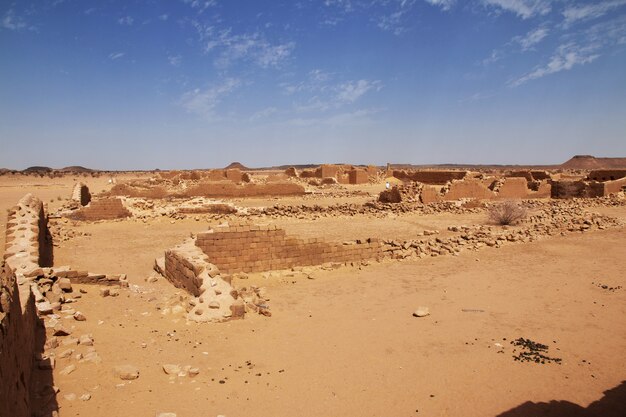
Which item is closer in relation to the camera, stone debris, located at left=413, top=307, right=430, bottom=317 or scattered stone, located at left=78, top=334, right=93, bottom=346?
scattered stone, located at left=78, top=334, right=93, bottom=346

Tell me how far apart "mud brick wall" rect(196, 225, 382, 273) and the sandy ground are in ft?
1.92

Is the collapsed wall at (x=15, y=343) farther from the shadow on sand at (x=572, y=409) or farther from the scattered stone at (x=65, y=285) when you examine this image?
the shadow on sand at (x=572, y=409)

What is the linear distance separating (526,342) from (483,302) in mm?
1828

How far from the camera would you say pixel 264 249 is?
32.7 ft

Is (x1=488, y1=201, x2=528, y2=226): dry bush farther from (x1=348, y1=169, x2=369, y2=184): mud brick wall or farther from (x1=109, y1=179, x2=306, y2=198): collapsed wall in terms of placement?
(x1=348, y1=169, x2=369, y2=184): mud brick wall

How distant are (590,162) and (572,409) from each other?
117 m

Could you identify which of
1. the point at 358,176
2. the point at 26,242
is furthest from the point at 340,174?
the point at 26,242

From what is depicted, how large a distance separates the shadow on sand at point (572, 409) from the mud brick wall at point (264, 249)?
21.1 feet

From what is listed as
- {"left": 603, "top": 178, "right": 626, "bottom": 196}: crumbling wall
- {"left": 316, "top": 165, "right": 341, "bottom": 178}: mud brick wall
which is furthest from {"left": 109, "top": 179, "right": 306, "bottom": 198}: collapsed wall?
{"left": 603, "top": 178, "right": 626, "bottom": 196}: crumbling wall

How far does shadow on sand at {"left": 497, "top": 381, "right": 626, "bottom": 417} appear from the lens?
4.29m

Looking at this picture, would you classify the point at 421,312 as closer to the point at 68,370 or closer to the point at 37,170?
the point at 68,370

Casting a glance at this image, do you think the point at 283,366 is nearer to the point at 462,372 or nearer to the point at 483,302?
the point at 462,372

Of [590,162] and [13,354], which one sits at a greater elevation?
[590,162]

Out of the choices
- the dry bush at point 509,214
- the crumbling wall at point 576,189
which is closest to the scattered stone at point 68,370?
the dry bush at point 509,214
